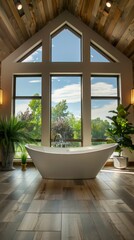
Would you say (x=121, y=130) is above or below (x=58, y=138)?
above

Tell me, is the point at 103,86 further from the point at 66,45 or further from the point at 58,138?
the point at 58,138

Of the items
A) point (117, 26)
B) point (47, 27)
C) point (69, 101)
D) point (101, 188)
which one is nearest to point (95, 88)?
point (69, 101)

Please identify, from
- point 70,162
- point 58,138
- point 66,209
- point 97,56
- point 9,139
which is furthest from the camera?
point 97,56

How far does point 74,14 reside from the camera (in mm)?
5559

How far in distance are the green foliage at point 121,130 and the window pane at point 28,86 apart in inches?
77.4

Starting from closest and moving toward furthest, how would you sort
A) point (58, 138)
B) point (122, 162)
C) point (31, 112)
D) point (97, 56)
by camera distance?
point (122, 162), point (58, 138), point (31, 112), point (97, 56)

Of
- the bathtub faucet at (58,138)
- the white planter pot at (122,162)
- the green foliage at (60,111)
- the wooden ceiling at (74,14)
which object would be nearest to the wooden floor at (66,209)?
the white planter pot at (122,162)

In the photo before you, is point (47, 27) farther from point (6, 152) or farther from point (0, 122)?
point (6, 152)

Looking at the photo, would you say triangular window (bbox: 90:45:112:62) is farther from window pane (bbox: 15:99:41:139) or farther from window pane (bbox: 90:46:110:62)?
window pane (bbox: 15:99:41:139)

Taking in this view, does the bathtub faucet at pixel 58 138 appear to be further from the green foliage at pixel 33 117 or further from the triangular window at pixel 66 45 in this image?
the triangular window at pixel 66 45

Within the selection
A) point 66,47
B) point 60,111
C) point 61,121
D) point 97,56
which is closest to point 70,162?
point 61,121

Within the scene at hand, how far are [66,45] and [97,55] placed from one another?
0.83 m

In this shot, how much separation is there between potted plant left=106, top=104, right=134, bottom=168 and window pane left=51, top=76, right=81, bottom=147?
2.82ft

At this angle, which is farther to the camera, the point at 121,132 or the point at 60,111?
the point at 60,111
